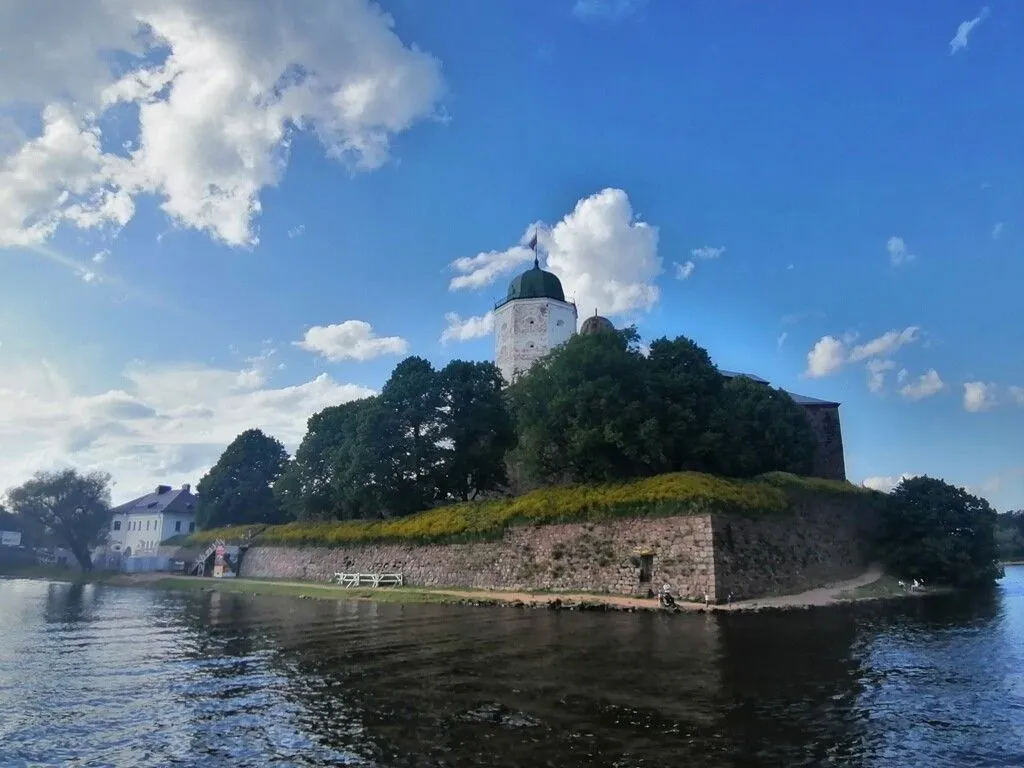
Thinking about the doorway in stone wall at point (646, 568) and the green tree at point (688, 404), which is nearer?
the doorway in stone wall at point (646, 568)

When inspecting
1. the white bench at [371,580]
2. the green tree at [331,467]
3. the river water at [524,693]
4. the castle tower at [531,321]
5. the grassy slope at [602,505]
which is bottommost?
the white bench at [371,580]

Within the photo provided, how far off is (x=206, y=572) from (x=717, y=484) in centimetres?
4613

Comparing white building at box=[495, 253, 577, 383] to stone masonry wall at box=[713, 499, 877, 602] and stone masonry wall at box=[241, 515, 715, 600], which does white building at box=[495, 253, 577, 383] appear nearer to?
stone masonry wall at box=[241, 515, 715, 600]

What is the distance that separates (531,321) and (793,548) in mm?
30582

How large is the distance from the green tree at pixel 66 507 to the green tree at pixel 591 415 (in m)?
57.0

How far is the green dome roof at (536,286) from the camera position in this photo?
58.1 meters

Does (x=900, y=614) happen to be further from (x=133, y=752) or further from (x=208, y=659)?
(x=133, y=752)

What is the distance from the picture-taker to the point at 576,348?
119 feet

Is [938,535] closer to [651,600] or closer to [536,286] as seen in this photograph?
[651,600]

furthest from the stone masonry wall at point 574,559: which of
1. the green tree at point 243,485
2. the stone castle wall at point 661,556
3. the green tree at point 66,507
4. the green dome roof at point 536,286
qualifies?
the green tree at point 66,507

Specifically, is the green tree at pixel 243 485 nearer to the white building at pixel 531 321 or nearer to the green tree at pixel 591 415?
the white building at pixel 531 321

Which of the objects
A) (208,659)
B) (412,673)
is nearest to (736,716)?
(412,673)

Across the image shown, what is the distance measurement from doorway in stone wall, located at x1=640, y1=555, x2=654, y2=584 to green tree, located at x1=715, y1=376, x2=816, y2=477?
41.7 feet

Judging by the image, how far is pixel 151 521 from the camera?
8256cm
